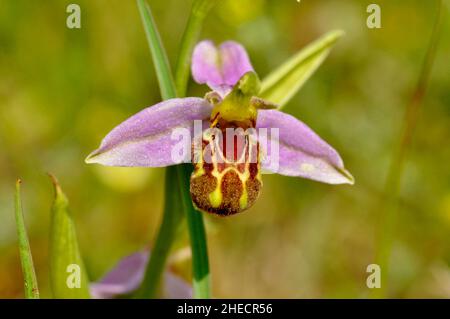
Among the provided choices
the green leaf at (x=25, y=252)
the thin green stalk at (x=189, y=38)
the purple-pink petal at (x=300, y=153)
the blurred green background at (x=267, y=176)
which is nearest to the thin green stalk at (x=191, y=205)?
the thin green stalk at (x=189, y=38)

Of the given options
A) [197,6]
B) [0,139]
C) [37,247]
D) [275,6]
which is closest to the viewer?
[197,6]

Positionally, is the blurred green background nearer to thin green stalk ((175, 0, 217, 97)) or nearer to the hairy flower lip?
the hairy flower lip

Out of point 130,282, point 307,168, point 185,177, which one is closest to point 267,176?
point 130,282

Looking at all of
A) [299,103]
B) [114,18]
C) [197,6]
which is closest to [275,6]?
[299,103]

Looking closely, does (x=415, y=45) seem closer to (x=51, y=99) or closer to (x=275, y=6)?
(x=275, y=6)

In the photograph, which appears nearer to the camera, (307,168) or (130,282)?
(307,168)

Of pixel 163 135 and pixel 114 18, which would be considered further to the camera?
pixel 114 18

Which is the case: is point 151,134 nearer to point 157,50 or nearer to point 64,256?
point 157,50

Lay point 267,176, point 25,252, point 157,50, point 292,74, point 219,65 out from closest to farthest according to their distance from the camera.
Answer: point 25,252, point 157,50, point 219,65, point 292,74, point 267,176
